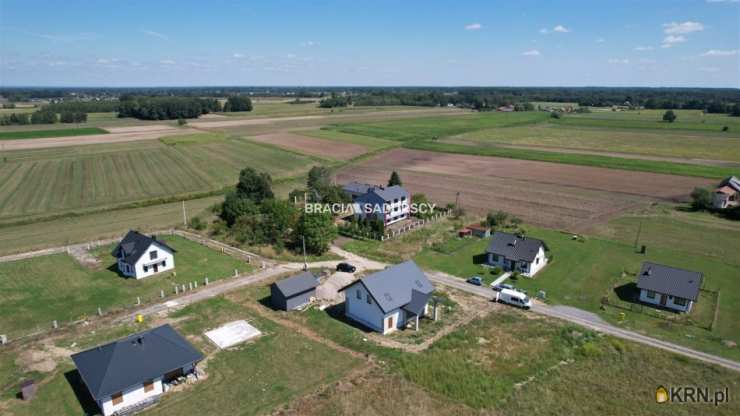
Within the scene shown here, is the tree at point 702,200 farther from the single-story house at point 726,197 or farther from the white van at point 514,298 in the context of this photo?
the white van at point 514,298

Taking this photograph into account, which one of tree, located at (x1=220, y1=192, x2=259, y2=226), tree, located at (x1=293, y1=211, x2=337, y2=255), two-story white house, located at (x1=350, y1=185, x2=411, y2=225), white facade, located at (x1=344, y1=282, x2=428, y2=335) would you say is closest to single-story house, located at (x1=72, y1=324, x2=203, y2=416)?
white facade, located at (x1=344, y1=282, x2=428, y2=335)

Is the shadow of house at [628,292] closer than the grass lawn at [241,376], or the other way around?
the grass lawn at [241,376]

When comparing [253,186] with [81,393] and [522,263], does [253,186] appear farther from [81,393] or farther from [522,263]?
[81,393]

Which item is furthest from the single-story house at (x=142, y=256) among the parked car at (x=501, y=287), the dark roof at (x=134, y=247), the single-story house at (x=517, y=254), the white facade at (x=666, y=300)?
the white facade at (x=666, y=300)

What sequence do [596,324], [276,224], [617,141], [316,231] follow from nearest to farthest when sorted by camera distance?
[596,324], [316,231], [276,224], [617,141]

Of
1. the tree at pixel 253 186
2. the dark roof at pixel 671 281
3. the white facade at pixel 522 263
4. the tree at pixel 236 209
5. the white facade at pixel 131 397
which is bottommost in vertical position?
the white facade at pixel 131 397

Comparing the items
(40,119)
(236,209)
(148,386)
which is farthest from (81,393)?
(40,119)

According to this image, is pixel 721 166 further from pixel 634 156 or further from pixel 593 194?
pixel 593 194
